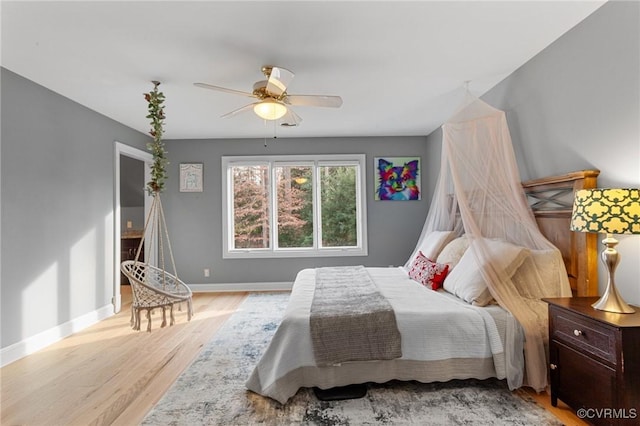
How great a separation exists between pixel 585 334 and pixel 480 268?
2.62ft

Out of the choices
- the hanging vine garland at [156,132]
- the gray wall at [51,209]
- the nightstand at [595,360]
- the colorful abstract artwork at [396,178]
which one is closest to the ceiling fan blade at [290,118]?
the hanging vine garland at [156,132]

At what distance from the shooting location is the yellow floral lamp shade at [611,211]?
1701mm

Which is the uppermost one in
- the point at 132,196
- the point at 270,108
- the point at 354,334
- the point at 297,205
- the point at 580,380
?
the point at 270,108

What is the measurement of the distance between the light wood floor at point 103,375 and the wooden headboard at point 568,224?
2.78ft

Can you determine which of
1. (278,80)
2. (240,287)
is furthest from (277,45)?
(240,287)

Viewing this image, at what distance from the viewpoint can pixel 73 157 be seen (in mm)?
3654

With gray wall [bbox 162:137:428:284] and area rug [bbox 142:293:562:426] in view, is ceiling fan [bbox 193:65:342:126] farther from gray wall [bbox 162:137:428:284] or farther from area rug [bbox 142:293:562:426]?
gray wall [bbox 162:137:428:284]

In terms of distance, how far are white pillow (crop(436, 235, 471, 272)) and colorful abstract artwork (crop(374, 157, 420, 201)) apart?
214 cm

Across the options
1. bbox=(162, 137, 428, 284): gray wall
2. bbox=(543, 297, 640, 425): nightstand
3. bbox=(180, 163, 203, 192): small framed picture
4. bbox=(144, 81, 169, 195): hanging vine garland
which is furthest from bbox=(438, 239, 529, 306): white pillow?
bbox=(180, 163, 203, 192): small framed picture

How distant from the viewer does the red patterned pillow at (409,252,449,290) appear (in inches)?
120

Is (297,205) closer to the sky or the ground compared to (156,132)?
closer to the ground

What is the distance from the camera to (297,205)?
5.49m

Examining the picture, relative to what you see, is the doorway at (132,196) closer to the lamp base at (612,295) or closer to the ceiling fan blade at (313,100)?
the ceiling fan blade at (313,100)

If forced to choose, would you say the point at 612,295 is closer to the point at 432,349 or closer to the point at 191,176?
the point at 432,349
